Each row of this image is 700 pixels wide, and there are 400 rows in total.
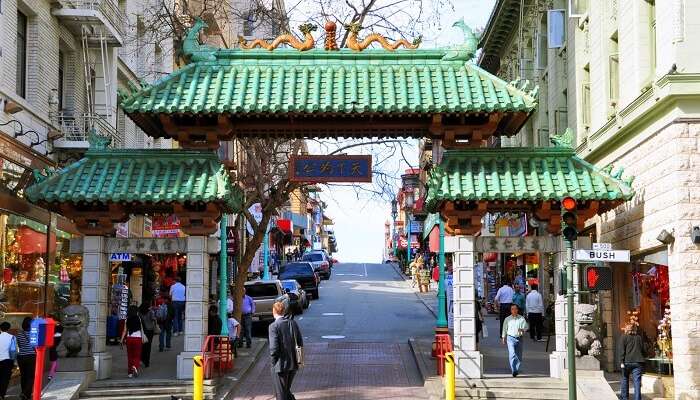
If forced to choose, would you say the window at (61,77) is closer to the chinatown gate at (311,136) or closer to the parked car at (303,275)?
the chinatown gate at (311,136)

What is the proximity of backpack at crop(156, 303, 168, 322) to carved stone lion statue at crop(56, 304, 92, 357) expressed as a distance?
7.41 metres

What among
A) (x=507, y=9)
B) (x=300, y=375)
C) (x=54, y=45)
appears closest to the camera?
(x=300, y=375)

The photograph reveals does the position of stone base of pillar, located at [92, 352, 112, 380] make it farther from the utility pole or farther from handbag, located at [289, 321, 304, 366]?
the utility pole

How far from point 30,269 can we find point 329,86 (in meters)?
9.02

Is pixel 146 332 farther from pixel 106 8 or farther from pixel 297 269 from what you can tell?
pixel 297 269

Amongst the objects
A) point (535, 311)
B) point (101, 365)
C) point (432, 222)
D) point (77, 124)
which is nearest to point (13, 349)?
point (101, 365)

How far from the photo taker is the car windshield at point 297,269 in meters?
44.2

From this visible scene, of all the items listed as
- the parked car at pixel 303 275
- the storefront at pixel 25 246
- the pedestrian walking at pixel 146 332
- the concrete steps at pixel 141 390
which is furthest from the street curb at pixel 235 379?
the parked car at pixel 303 275

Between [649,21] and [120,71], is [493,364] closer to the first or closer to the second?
[649,21]

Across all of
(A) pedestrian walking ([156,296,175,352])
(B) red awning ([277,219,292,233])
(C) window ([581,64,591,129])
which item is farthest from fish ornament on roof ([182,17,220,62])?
(B) red awning ([277,219,292,233])

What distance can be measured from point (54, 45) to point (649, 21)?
14.8 meters

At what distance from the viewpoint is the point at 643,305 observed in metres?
19.5

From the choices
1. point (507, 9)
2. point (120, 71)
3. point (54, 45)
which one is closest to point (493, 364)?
point (54, 45)

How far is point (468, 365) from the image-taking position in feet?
53.2
